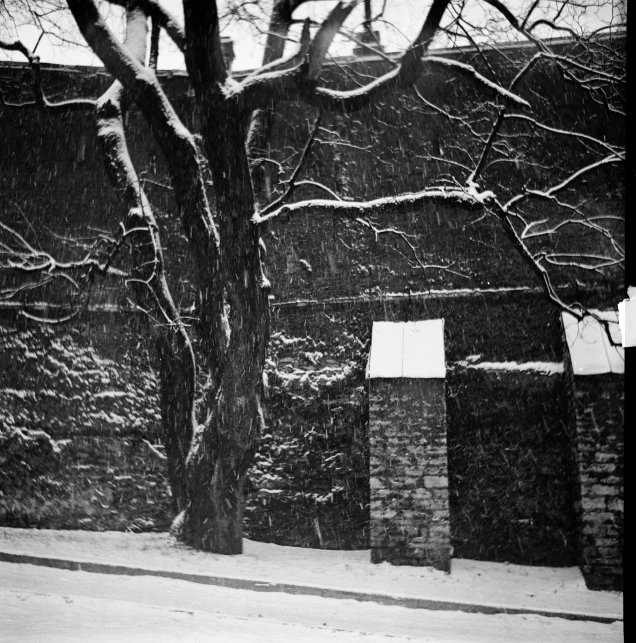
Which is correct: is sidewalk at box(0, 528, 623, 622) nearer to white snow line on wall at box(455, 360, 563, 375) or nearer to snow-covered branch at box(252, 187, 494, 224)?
white snow line on wall at box(455, 360, 563, 375)

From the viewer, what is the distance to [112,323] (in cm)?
645

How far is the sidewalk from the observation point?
4613mm

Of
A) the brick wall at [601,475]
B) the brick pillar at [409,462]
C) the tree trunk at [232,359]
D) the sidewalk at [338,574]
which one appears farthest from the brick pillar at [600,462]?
the tree trunk at [232,359]

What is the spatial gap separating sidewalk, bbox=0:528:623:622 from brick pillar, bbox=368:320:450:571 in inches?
7.0

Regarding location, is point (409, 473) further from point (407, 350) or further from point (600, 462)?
point (600, 462)

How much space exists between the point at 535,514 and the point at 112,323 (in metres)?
4.64

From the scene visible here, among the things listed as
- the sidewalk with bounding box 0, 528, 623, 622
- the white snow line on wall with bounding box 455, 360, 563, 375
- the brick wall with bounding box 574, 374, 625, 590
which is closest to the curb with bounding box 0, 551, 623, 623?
the sidewalk with bounding box 0, 528, 623, 622

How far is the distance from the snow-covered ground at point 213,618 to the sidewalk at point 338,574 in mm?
94

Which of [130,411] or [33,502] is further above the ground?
[130,411]

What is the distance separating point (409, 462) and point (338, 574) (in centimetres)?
109

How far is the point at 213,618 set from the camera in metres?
4.10

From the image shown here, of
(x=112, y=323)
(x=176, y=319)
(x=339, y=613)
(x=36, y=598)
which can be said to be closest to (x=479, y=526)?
(x=339, y=613)

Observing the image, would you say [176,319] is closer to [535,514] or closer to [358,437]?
[358,437]

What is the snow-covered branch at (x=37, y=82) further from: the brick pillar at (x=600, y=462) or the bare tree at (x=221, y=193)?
the brick pillar at (x=600, y=462)
